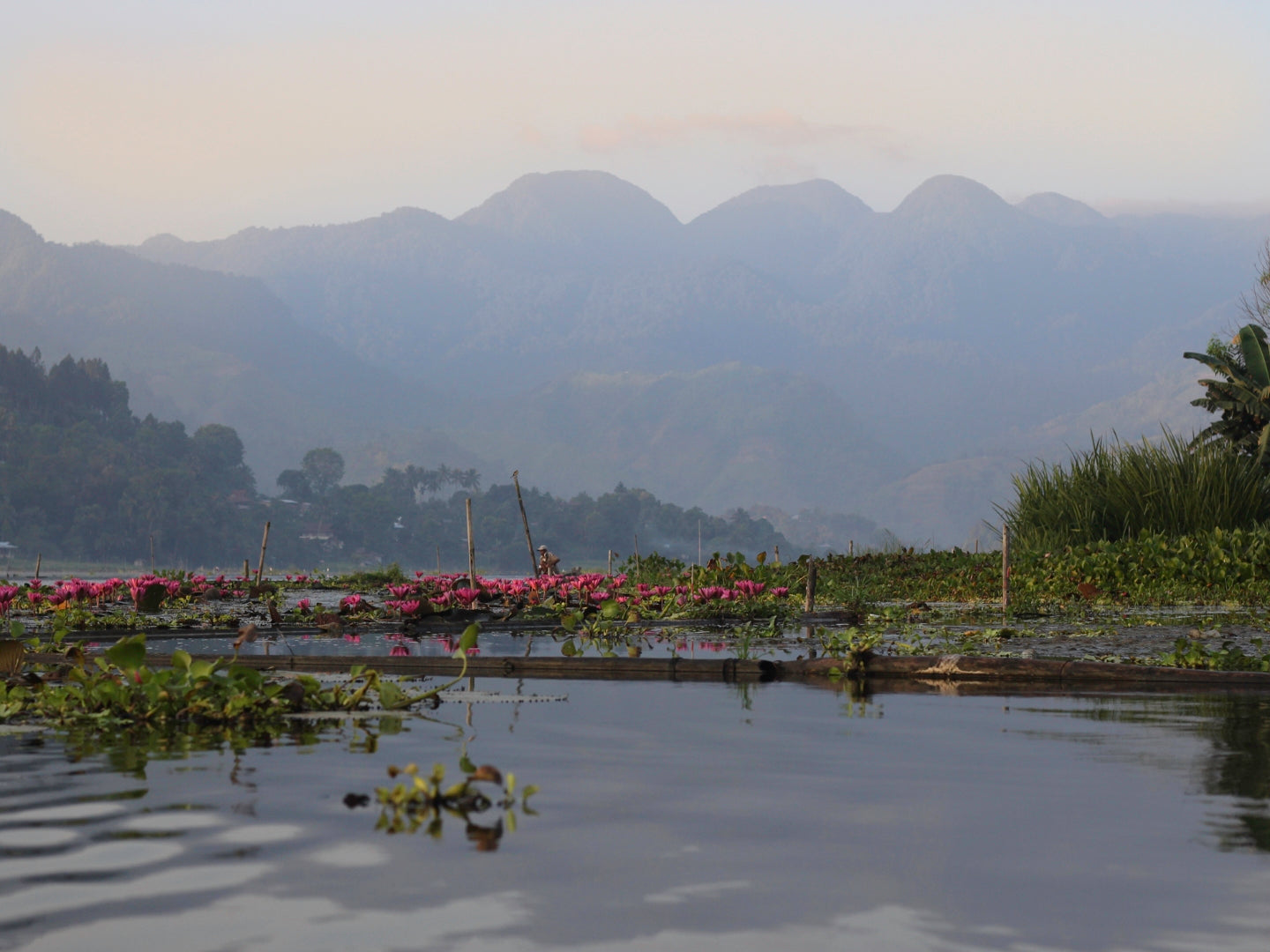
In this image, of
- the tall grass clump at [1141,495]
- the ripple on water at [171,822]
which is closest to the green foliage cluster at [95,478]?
the tall grass clump at [1141,495]

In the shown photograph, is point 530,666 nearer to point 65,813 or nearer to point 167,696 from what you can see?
point 167,696

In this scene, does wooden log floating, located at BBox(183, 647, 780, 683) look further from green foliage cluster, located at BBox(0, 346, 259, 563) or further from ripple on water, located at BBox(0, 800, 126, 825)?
green foliage cluster, located at BBox(0, 346, 259, 563)

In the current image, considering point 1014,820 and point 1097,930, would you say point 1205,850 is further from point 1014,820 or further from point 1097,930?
point 1097,930

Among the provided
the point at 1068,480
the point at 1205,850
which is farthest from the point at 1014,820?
the point at 1068,480

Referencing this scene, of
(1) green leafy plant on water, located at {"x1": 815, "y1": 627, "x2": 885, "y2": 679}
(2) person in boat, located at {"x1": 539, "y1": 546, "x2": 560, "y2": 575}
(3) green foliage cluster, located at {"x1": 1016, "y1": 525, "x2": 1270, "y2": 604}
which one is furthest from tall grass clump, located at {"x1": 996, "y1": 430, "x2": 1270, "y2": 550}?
(1) green leafy plant on water, located at {"x1": 815, "y1": 627, "x2": 885, "y2": 679}

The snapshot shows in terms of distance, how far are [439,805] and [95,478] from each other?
15320 cm

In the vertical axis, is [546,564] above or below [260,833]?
above

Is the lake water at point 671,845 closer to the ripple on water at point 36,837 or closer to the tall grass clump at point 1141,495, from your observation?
the ripple on water at point 36,837

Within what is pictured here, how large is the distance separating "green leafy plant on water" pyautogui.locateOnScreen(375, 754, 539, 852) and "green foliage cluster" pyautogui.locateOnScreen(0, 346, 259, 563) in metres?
147

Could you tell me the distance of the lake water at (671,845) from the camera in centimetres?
475

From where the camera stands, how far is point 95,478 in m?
151

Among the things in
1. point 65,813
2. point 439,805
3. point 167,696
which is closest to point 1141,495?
point 167,696

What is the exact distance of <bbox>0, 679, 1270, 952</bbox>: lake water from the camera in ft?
15.6

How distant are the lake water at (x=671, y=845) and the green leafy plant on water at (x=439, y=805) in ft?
0.26
